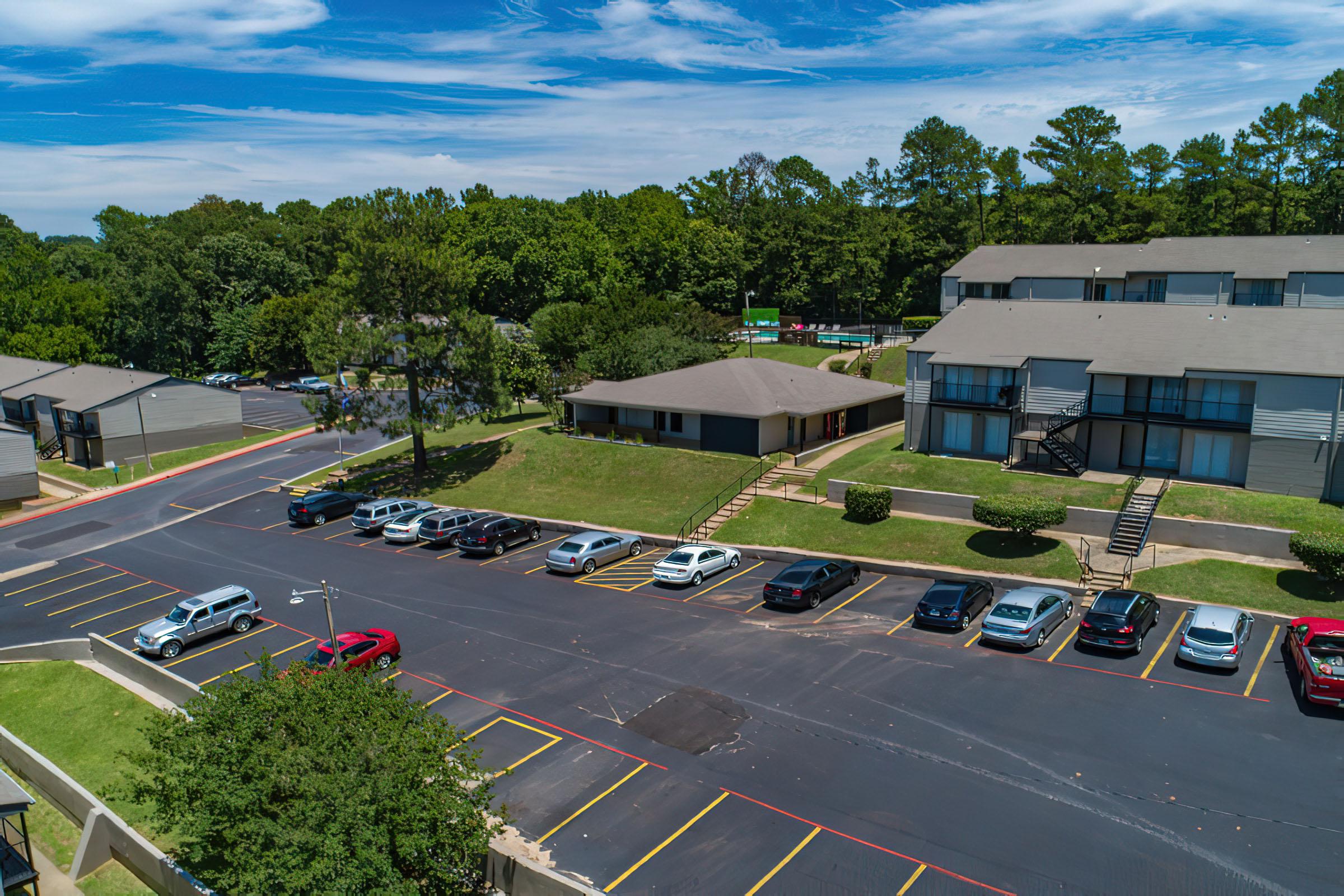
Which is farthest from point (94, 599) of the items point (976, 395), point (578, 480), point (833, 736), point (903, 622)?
point (976, 395)

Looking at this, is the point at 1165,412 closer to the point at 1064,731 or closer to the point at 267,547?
the point at 1064,731

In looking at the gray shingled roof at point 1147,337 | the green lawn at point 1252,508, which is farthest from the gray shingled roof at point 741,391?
the green lawn at point 1252,508

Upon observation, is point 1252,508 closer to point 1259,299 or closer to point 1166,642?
point 1166,642

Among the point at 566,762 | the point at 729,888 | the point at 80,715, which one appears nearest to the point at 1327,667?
the point at 729,888

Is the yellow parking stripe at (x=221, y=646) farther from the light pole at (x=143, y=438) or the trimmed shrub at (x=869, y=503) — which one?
the light pole at (x=143, y=438)

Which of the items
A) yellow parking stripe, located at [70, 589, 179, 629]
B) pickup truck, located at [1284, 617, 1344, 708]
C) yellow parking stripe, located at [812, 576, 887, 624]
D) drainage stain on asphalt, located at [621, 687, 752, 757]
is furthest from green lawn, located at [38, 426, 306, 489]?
pickup truck, located at [1284, 617, 1344, 708]
